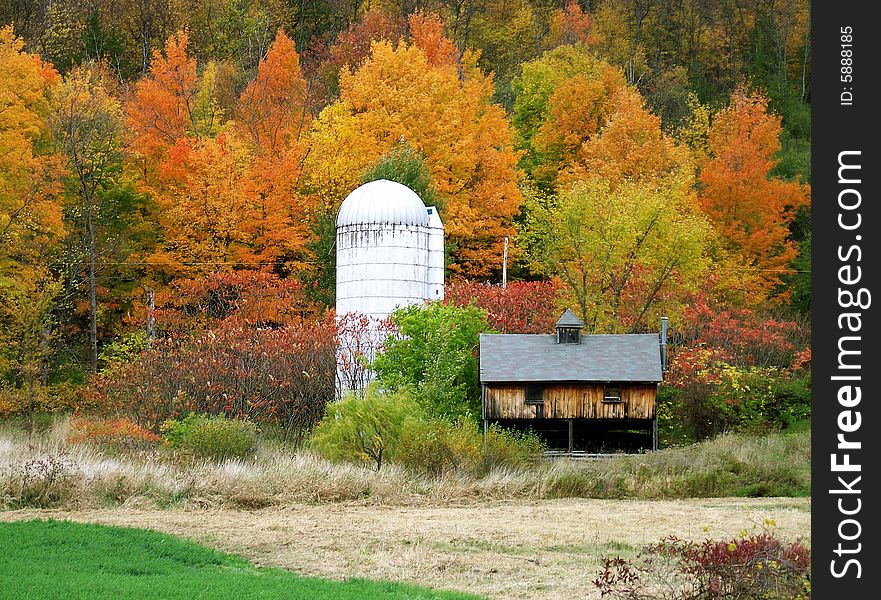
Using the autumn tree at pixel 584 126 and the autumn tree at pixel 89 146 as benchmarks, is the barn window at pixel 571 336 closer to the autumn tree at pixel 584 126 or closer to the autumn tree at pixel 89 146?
the autumn tree at pixel 584 126

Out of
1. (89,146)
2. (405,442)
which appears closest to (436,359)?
(405,442)

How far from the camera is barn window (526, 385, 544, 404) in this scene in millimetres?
29328

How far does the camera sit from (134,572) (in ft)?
43.9

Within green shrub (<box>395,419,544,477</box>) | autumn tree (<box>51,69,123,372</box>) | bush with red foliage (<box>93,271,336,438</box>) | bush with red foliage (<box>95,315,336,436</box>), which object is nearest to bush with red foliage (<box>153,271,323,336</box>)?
bush with red foliage (<box>93,271,336,438</box>)

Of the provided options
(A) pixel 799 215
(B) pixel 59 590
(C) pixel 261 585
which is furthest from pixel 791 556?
(A) pixel 799 215

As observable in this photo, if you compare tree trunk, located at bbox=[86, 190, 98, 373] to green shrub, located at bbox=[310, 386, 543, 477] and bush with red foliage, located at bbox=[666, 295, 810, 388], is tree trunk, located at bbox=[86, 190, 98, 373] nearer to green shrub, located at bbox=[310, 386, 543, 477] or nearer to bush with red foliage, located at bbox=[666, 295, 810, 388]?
green shrub, located at bbox=[310, 386, 543, 477]

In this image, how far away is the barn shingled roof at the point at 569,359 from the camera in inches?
1142

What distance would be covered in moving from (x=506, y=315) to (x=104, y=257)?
14.3 metres

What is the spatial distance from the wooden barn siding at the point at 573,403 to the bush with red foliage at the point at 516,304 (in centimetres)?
515

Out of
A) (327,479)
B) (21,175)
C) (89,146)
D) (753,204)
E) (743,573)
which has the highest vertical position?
(89,146)

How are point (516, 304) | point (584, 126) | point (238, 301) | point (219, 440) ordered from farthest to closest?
point (584, 126) → point (238, 301) → point (516, 304) → point (219, 440)

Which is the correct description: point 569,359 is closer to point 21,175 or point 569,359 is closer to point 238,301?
point 238,301

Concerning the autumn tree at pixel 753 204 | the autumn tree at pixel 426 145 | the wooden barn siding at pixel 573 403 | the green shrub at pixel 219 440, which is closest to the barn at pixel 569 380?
the wooden barn siding at pixel 573 403

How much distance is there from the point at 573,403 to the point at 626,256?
29.4 feet
